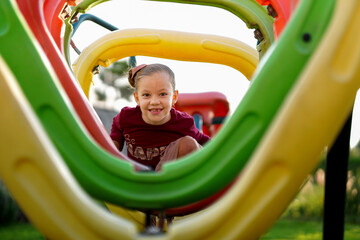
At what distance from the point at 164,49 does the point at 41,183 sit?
64.2 inches

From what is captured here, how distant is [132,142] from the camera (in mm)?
1941

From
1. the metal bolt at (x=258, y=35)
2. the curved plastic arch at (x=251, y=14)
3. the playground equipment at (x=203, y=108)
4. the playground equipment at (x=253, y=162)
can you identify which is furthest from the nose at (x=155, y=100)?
the playground equipment at (x=203, y=108)

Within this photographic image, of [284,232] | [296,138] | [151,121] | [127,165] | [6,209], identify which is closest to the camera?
[296,138]

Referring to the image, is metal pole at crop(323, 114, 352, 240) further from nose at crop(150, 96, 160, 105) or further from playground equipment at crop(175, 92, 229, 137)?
playground equipment at crop(175, 92, 229, 137)

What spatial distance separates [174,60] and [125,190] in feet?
5.17

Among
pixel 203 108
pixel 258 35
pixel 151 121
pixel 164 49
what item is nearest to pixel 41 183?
pixel 151 121

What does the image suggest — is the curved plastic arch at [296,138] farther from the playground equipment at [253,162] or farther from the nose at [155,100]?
the nose at [155,100]

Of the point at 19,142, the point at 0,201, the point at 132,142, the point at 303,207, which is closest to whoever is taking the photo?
the point at 19,142

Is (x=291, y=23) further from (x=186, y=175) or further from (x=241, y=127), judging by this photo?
(x=186, y=175)

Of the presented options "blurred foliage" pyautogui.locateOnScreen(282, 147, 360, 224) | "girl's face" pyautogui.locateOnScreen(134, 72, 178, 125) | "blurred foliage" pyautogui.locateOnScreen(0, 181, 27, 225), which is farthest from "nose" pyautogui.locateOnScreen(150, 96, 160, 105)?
"blurred foliage" pyautogui.locateOnScreen(282, 147, 360, 224)

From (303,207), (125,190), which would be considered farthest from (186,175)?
(303,207)

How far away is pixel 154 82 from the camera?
180 cm

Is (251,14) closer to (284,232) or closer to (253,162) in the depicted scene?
(253,162)

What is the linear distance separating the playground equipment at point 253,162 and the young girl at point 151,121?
878mm
